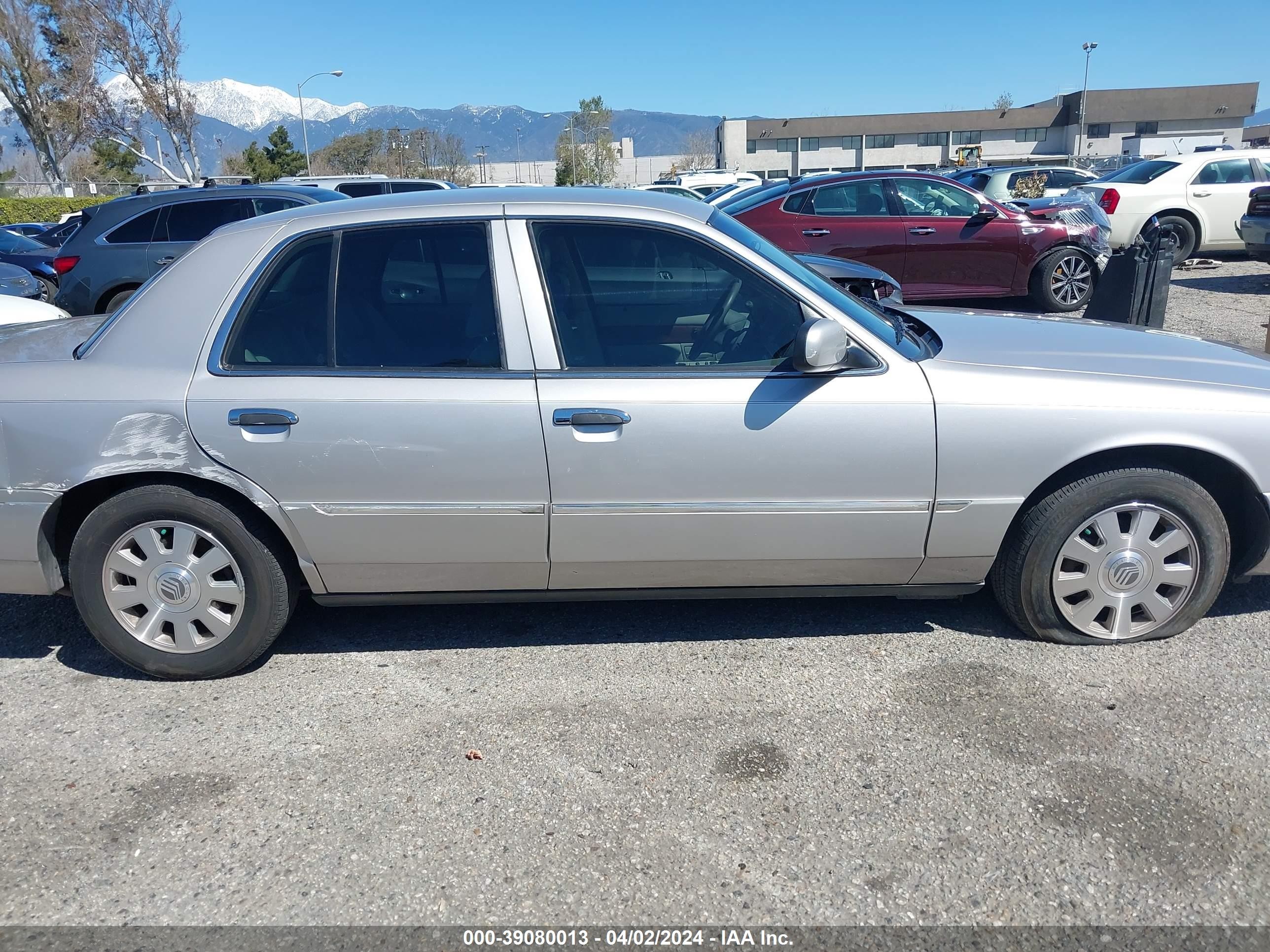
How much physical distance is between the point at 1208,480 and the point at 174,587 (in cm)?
387

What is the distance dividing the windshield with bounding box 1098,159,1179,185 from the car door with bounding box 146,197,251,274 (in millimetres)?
11981

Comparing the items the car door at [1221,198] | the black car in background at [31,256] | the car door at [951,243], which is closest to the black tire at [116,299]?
the black car in background at [31,256]

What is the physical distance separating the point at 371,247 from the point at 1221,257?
1556 centimetres

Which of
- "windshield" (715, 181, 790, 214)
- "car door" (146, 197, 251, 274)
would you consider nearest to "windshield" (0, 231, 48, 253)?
"car door" (146, 197, 251, 274)

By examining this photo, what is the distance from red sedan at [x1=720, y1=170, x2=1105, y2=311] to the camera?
33.3 feet

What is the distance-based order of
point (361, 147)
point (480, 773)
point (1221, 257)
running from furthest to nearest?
point (361, 147) → point (1221, 257) → point (480, 773)

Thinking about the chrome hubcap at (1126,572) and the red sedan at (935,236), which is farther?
the red sedan at (935,236)

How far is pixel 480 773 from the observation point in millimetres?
2996

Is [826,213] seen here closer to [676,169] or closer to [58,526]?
[58,526]

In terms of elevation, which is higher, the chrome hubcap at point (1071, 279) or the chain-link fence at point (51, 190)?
the chain-link fence at point (51, 190)

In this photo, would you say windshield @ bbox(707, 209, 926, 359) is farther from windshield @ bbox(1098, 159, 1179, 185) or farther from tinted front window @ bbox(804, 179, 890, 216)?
windshield @ bbox(1098, 159, 1179, 185)

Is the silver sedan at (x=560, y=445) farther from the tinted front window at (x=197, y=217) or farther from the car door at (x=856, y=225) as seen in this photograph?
the car door at (x=856, y=225)

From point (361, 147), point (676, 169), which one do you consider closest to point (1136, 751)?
point (361, 147)

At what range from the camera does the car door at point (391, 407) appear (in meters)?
3.33
